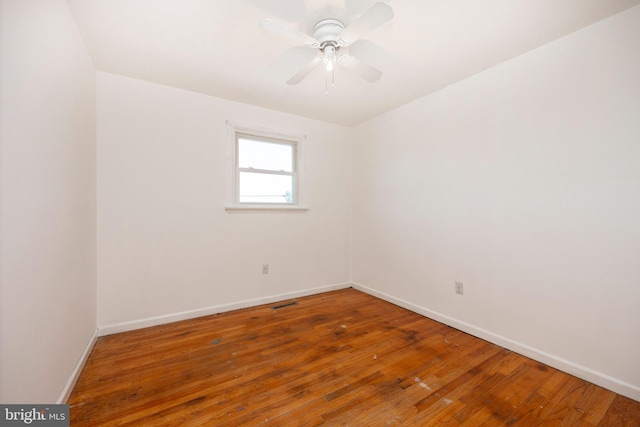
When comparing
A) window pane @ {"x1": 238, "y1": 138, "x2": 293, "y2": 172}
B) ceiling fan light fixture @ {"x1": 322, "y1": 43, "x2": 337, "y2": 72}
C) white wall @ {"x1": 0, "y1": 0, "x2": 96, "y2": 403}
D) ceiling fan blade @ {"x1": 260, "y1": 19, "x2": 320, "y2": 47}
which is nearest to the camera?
white wall @ {"x1": 0, "y1": 0, "x2": 96, "y2": 403}

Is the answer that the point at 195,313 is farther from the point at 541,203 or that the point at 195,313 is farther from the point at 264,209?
the point at 541,203

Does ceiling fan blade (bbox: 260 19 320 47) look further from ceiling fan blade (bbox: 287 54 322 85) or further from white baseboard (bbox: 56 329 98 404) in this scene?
white baseboard (bbox: 56 329 98 404)

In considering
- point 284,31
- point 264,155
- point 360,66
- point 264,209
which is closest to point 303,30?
point 284,31

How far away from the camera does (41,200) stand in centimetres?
126

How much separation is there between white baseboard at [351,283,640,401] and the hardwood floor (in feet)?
0.18

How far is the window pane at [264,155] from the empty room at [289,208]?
3cm

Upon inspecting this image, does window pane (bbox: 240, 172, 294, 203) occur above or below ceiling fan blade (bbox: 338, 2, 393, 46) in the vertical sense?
below

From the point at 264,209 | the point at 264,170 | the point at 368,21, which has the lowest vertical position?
the point at 264,209

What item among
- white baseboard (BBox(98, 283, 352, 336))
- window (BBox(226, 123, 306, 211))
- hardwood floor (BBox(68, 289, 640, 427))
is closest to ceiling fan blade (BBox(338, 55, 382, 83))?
window (BBox(226, 123, 306, 211))

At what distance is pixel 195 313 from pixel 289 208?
1588 mm

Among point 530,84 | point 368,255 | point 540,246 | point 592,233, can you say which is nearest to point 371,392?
point 540,246

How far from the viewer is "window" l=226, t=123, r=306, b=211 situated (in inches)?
119

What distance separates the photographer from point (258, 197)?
3.20 m

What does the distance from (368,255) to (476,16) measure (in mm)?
2717
